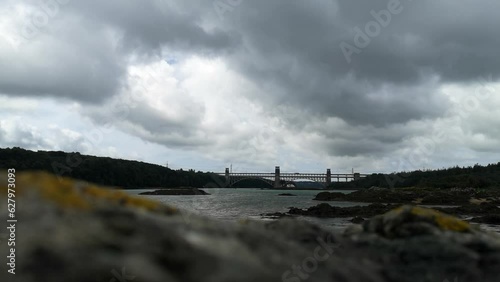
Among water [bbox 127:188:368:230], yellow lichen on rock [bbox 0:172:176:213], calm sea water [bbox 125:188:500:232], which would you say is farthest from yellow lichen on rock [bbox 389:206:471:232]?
water [bbox 127:188:368:230]

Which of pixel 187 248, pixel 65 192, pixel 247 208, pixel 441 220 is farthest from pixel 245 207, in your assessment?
pixel 187 248

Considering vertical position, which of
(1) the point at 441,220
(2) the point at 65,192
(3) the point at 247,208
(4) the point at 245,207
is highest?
(2) the point at 65,192

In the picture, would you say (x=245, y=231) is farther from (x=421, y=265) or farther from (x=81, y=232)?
(x=421, y=265)

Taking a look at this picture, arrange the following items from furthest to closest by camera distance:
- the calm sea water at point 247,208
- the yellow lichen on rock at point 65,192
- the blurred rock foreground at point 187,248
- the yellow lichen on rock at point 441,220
Result: the calm sea water at point 247,208 → the yellow lichen on rock at point 441,220 → the yellow lichen on rock at point 65,192 → the blurred rock foreground at point 187,248

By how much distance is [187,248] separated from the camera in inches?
207

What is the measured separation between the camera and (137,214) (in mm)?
6059

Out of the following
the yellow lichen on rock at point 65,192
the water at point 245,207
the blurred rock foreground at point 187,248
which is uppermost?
the yellow lichen on rock at point 65,192

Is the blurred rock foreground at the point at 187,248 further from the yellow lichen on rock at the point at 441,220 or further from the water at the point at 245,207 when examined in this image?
the water at the point at 245,207

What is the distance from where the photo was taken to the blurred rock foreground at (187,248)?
4.80 metres

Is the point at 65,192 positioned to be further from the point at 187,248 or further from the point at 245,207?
the point at 245,207

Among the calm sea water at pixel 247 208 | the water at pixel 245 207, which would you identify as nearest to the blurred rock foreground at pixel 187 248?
the calm sea water at pixel 247 208

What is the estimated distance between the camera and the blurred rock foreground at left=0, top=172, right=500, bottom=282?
480 cm

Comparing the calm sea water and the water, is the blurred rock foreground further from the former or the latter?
the water

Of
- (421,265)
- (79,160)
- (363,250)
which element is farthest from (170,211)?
(79,160)
